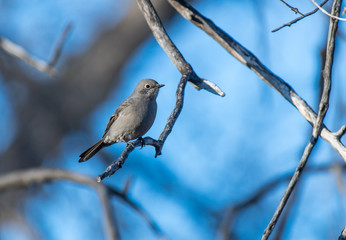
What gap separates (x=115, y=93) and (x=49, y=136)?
1770 mm

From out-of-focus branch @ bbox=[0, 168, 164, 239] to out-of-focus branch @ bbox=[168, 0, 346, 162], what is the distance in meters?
1.90

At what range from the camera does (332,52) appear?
2617 millimetres

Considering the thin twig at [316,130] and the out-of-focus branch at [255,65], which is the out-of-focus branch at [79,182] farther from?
the thin twig at [316,130]

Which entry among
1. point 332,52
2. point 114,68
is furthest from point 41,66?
point 114,68

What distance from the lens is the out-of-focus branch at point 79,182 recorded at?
4.44 meters

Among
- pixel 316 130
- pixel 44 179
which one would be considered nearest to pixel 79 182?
pixel 44 179

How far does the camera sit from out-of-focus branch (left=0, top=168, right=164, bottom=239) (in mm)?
4438

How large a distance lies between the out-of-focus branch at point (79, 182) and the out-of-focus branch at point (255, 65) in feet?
6.24

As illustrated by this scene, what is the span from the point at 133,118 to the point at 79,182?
3.32 feet

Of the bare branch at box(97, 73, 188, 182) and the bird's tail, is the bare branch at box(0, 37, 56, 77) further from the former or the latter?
the bare branch at box(97, 73, 188, 182)

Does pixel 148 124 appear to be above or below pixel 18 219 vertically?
above

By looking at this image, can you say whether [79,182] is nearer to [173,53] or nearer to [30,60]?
[30,60]

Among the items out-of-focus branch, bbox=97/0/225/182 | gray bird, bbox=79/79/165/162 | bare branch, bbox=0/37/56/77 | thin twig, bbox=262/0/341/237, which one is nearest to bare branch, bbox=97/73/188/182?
out-of-focus branch, bbox=97/0/225/182

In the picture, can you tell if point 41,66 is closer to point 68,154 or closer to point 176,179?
point 68,154
